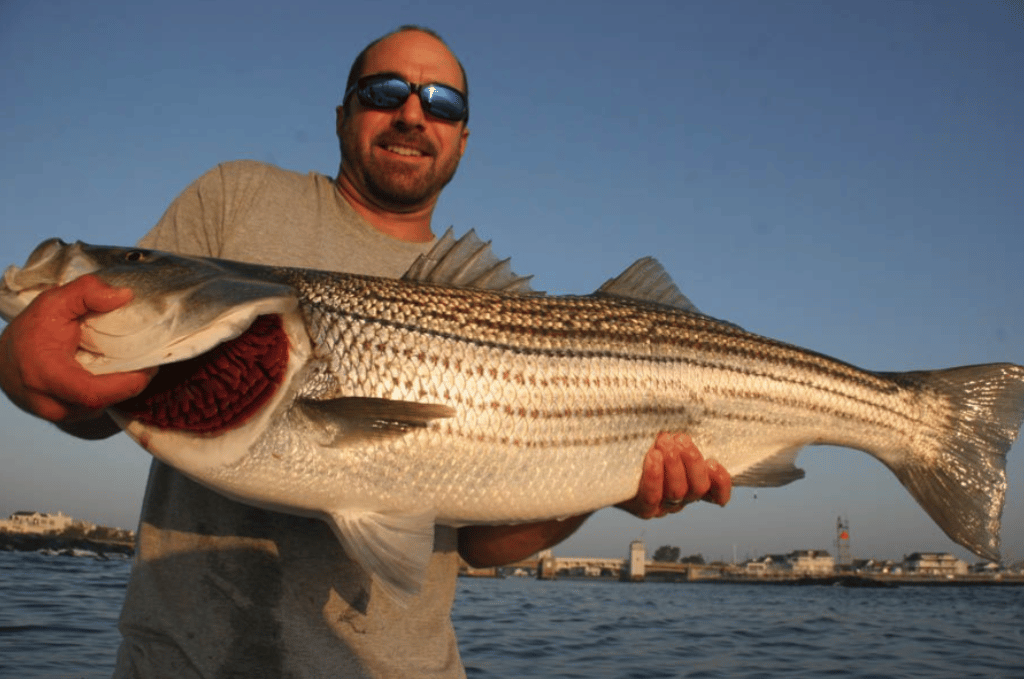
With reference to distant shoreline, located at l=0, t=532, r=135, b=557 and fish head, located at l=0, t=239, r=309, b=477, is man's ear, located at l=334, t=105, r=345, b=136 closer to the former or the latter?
fish head, located at l=0, t=239, r=309, b=477

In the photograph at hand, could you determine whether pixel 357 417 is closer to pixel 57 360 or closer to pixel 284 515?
pixel 284 515

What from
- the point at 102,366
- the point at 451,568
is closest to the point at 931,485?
the point at 451,568

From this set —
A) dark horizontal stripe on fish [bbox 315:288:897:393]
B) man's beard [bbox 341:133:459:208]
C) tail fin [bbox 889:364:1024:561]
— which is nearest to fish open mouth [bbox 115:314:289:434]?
dark horizontal stripe on fish [bbox 315:288:897:393]

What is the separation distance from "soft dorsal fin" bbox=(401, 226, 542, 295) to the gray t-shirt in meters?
→ 1.40

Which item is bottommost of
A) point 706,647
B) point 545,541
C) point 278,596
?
point 706,647

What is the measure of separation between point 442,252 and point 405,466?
133cm

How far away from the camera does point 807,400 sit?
454 cm

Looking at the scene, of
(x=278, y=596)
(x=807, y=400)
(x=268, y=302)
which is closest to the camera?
(x=268, y=302)

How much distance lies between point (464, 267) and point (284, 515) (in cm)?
166

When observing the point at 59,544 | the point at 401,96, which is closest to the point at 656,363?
the point at 401,96

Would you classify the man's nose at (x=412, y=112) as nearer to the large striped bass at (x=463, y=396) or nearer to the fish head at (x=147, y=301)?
the large striped bass at (x=463, y=396)

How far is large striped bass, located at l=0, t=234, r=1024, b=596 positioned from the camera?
301cm

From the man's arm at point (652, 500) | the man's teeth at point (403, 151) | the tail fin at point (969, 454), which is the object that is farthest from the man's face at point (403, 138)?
the tail fin at point (969, 454)

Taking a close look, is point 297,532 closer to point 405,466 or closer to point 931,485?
point 405,466
